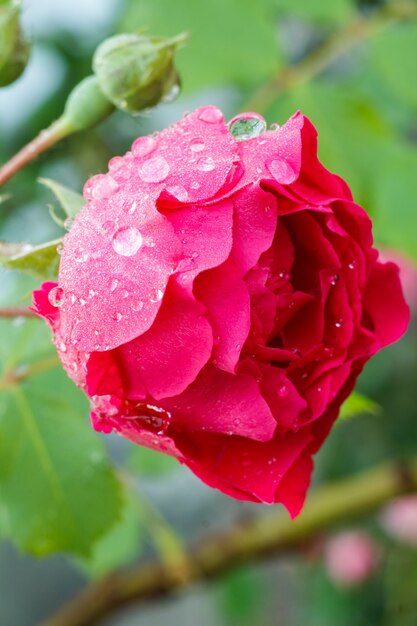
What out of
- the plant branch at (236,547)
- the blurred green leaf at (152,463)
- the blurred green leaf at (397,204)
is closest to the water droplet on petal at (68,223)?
the blurred green leaf at (397,204)

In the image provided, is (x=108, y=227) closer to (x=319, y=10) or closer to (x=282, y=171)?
(x=282, y=171)

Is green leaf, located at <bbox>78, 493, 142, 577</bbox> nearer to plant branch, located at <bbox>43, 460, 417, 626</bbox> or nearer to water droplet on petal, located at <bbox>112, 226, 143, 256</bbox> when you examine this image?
plant branch, located at <bbox>43, 460, 417, 626</bbox>

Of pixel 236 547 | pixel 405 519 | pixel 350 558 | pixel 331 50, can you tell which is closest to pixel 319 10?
pixel 331 50

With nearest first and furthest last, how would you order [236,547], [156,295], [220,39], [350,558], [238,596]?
[156,295] < [220,39] < [236,547] < [350,558] < [238,596]

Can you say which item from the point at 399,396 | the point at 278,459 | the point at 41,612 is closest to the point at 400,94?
the point at 278,459

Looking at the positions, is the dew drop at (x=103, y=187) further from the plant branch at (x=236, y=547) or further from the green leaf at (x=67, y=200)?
the plant branch at (x=236, y=547)

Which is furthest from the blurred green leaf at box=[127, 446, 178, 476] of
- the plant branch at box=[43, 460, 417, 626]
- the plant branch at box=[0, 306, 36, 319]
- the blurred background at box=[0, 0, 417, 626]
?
the plant branch at box=[0, 306, 36, 319]
